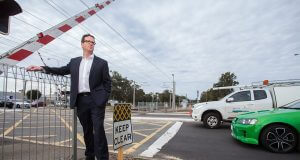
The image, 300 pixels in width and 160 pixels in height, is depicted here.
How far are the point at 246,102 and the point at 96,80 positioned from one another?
26.8ft

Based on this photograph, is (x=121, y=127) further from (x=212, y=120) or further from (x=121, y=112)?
(x=212, y=120)

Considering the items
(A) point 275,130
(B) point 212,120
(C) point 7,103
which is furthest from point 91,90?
(B) point 212,120

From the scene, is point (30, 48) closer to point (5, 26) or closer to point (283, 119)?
point (5, 26)

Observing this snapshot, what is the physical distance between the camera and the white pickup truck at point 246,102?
1023 centimetres

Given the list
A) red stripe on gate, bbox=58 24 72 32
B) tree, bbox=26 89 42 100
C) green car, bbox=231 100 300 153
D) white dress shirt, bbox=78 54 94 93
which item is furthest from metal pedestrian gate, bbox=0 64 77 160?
green car, bbox=231 100 300 153

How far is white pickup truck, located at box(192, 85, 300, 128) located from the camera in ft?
33.6

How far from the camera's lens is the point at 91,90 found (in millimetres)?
3600

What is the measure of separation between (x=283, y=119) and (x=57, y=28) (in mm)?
5087

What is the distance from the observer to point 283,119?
5.88 meters

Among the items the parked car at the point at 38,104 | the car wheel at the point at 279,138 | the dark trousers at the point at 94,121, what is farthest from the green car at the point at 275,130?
the parked car at the point at 38,104

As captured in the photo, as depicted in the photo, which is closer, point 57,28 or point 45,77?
point 45,77

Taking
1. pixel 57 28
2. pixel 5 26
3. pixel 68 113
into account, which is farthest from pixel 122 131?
pixel 57 28

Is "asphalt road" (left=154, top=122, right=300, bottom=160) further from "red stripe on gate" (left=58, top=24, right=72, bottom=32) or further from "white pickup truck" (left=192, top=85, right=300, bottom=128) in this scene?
"white pickup truck" (left=192, top=85, right=300, bottom=128)

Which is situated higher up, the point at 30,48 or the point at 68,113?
the point at 30,48
